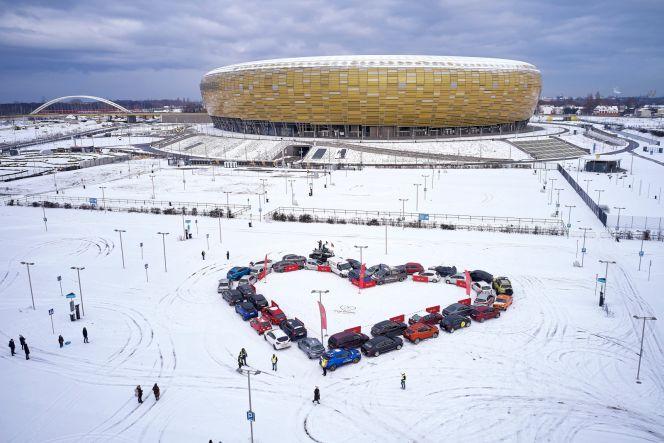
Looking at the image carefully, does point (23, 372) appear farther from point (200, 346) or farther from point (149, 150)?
point (149, 150)

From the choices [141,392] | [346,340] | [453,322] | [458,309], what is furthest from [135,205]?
[453,322]

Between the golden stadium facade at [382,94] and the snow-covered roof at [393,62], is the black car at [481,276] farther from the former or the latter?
the snow-covered roof at [393,62]

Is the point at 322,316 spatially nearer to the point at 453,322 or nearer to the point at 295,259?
the point at 453,322

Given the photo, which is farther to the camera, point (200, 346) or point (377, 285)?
point (377, 285)

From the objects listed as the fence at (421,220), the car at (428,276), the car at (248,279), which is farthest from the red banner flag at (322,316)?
the fence at (421,220)

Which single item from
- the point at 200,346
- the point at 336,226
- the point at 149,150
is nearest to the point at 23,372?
the point at 200,346

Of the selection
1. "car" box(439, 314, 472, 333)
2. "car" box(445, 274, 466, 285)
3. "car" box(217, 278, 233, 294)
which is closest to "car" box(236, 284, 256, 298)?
"car" box(217, 278, 233, 294)

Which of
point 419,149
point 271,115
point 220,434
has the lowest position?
point 220,434
